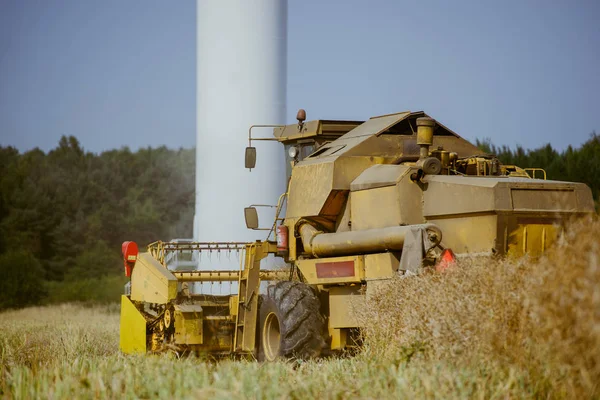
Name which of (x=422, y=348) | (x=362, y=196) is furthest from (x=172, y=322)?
(x=422, y=348)

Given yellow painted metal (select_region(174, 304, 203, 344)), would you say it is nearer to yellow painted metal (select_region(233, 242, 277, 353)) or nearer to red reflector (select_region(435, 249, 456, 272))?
yellow painted metal (select_region(233, 242, 277, 353))

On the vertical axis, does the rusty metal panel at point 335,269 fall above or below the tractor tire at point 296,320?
above

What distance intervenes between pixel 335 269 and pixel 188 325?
2.32 m

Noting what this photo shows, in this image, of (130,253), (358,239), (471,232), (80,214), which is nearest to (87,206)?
(80,214)

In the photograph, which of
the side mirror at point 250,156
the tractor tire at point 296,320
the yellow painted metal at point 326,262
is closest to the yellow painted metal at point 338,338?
the tractor tire at point 296,320

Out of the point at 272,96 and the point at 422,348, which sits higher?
the point at 272,96

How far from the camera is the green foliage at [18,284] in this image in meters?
35.9

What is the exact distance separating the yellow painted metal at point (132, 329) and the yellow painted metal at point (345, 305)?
265cm

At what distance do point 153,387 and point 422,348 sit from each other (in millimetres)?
2339

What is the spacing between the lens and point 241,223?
78.7 ft

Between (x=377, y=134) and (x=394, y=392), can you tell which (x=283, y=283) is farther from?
(x=394, y=392)

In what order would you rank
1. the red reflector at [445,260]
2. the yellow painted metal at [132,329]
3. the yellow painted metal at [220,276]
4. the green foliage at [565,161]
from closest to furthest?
the red reflector at [445,260], the yellow painted metal at [132,329], the yellow painted metal at [220,276], the green foliage at [565,161]

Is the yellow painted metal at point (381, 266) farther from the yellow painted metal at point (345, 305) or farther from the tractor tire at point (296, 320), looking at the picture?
the tractor tire at point (296, 320)

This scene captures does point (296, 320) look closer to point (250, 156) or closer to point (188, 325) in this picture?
point (188, 325)
